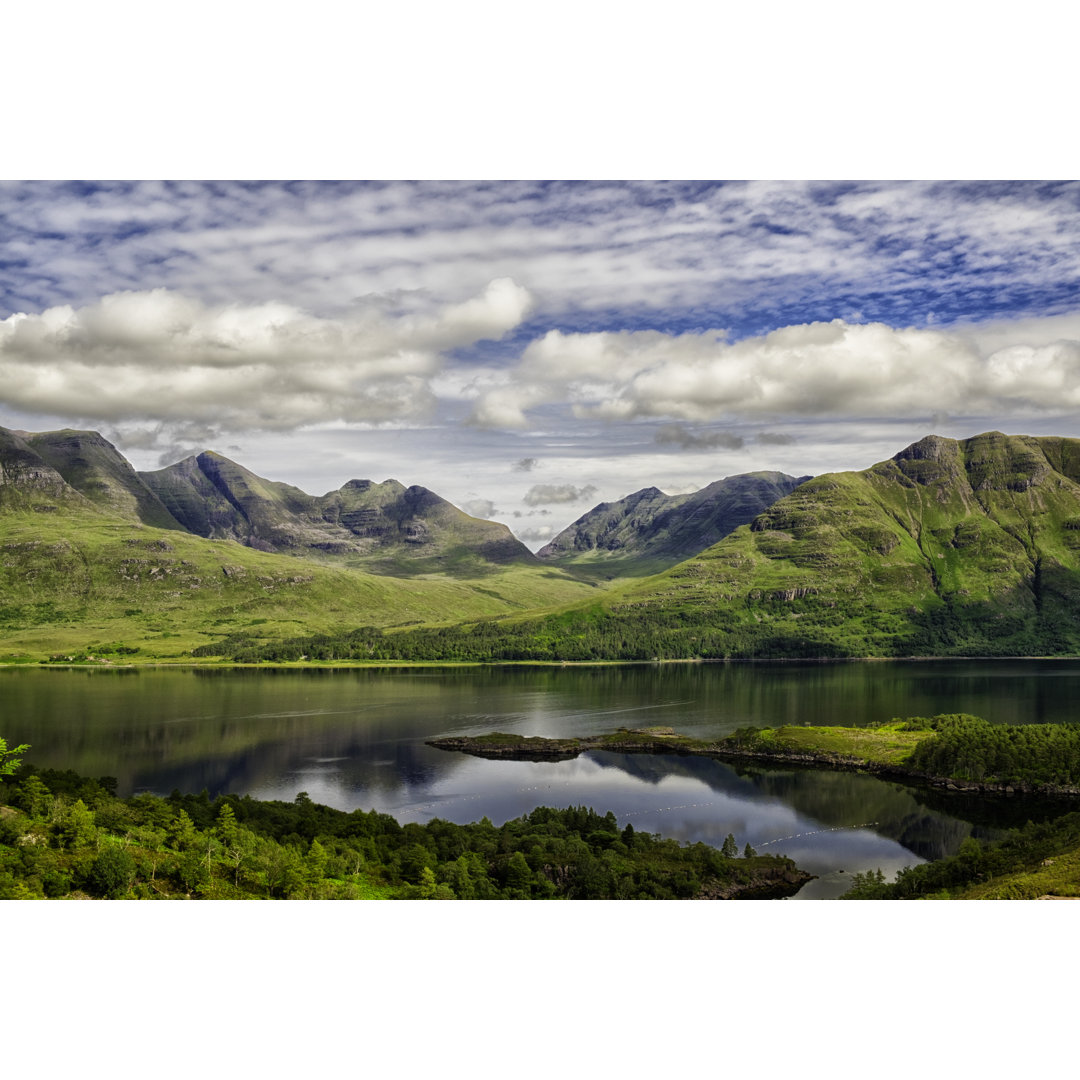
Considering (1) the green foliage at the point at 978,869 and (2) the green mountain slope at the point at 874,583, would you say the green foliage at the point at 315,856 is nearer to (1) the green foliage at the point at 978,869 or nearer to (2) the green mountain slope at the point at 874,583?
(1) the green foliage at the point at 978,869

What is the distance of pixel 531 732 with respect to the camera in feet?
212

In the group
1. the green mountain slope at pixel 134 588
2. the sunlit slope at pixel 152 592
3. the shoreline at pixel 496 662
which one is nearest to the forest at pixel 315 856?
the shoreline at pixel 496 662

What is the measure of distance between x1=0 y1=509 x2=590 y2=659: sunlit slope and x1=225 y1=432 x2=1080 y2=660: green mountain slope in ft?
96.1

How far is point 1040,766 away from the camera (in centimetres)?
4462

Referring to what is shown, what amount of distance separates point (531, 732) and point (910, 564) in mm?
121247

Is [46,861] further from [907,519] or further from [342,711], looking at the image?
[907,519]

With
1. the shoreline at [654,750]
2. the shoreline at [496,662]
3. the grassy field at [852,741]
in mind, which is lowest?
the shoreline at [496,662]

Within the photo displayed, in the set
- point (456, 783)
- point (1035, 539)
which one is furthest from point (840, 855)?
point (1035, 539)

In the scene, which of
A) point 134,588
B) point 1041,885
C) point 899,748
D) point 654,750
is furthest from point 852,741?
point 134,588

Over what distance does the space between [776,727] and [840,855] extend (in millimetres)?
28389

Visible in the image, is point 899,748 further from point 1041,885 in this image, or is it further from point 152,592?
point 152,592

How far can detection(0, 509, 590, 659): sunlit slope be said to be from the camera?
467 feet

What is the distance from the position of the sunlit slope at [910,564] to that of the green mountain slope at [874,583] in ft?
1.09

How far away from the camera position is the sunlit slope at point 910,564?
13775 cm
